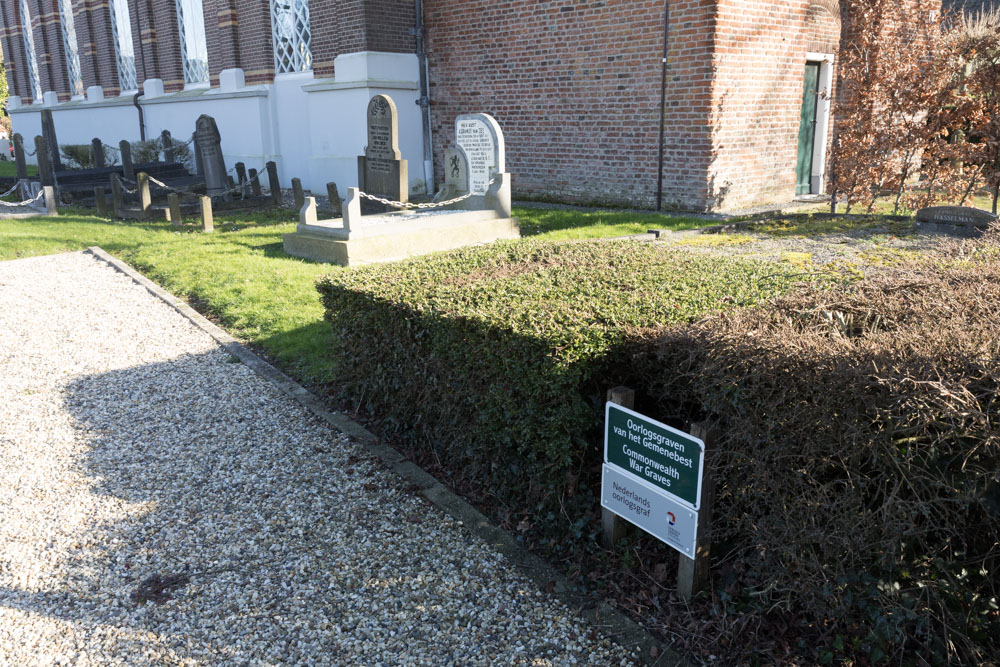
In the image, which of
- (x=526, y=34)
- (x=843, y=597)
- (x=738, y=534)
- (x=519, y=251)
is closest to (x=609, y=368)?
(x=738, y=534)

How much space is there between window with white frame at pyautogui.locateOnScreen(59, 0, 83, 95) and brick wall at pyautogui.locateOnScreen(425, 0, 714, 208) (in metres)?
21.0

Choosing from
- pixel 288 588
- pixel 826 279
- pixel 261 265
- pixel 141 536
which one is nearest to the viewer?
pixel 288 588

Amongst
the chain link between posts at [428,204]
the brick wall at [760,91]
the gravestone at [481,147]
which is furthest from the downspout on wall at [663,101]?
the chain link between posts at [428,204]

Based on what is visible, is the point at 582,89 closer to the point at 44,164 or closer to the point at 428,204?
the point at 428,204

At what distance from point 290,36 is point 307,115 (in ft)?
6.92

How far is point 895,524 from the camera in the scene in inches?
92.8

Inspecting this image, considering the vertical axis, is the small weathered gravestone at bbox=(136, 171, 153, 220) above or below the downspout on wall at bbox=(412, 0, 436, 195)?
below

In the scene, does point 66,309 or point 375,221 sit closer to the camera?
point 66,309

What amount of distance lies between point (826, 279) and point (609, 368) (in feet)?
5.27

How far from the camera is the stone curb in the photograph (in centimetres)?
288

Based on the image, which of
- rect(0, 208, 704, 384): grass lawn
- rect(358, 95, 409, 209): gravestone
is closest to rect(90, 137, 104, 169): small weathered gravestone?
rect(0, 208, 704, 384): grass lawn

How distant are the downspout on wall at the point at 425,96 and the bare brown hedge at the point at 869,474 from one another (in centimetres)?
1405

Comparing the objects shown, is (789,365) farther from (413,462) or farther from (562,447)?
(413,462)

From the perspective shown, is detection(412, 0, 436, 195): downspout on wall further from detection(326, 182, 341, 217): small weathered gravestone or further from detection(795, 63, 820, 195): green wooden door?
detection(795, 63, 820, 195): green wooden door
